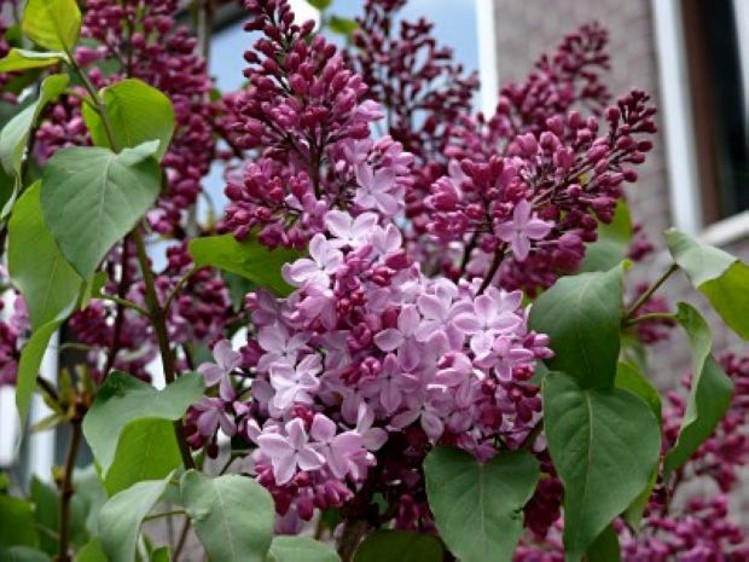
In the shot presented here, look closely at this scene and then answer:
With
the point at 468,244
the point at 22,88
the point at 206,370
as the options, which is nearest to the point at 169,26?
the point at 22,88

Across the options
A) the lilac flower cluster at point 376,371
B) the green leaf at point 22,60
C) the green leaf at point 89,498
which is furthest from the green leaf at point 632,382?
the green leaf at point 89,498

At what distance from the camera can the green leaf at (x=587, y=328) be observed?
99cm

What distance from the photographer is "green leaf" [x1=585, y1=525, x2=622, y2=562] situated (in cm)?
104

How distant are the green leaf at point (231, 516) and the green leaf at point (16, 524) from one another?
63cm

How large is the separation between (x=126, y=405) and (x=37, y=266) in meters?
0.11

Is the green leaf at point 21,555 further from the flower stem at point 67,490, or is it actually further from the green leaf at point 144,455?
the green leaf at point 144,455

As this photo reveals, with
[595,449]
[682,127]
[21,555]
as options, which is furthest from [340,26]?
[682,127]

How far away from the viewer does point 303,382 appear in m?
0.99

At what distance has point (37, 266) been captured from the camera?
1.06 metres

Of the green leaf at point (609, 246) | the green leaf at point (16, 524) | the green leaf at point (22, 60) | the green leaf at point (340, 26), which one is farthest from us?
the green leaf at point (340, 26)

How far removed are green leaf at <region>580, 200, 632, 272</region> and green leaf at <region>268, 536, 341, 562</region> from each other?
43 cm

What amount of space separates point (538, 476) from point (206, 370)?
0.78ft

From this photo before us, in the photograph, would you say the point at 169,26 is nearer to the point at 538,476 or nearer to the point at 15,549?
the point at 15,549

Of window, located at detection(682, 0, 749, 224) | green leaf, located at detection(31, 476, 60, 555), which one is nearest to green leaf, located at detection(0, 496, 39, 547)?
green leaf, located at detection(31, 476, 60, 555)
